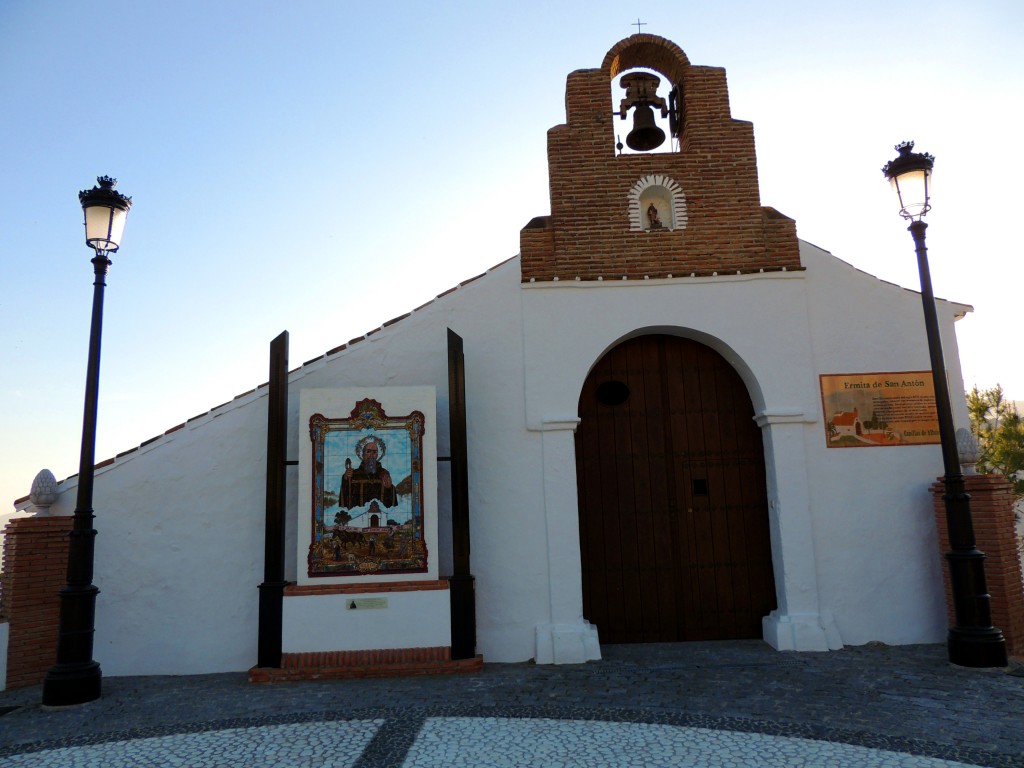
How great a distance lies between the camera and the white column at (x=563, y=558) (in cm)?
609

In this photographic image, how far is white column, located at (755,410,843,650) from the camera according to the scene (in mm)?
6238

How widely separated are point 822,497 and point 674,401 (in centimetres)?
171

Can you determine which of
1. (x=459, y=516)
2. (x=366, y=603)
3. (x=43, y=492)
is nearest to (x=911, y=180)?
(x=459, y=516)

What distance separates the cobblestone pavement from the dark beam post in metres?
0.39

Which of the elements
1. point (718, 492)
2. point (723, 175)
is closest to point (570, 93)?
point (723, 175)

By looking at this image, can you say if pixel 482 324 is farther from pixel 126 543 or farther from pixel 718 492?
pixel 126 543

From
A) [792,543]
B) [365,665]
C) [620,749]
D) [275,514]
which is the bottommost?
[620,749]

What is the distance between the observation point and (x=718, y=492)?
22.6ft

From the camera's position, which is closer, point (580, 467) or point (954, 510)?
point (954, 510)

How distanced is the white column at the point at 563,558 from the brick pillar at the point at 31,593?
4.25 metres

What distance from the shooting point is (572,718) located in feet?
14.8

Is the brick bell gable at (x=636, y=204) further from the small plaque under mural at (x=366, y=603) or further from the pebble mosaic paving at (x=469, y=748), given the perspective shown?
the pebble mosaic paving at (x=469, y=748)

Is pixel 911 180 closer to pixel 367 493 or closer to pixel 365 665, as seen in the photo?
pixel 367 493

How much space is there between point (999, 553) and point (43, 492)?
8.52 meters
